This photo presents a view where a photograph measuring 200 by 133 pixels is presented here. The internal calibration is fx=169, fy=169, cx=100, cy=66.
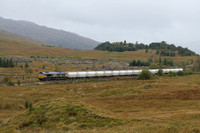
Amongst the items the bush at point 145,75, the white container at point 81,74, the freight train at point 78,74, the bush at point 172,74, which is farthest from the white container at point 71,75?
the bush at point 172,74

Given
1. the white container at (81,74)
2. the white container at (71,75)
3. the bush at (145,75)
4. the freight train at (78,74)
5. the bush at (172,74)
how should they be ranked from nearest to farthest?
the freight train at (78,74) < the white container at (71,75) < the white container at (81,74) < the bush at (145,75) < the bush at (172,74)

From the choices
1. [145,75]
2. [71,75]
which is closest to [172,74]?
[145,75]

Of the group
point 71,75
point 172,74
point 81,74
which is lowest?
point 172,74

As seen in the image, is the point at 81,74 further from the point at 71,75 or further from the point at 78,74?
the point at 71,75

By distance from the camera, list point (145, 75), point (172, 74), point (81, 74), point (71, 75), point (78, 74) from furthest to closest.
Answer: point (172, 74) → point (145, 75) → point (81, 74) → point (78, 74) → point (71, 75)

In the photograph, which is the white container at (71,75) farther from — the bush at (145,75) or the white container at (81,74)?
the bush at (145,75)

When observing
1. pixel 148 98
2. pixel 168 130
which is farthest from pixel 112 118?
pixel 148 98

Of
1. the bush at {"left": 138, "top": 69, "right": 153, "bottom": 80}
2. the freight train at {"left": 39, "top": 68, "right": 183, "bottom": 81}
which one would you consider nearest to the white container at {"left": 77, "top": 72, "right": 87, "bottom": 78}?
the freight train at {"left": 39, "top": 68, "right": 183, "bottom": 81}

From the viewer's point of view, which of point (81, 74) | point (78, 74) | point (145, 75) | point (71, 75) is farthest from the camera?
point (145, 75)

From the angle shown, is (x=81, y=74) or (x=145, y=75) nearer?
(x=81, y=74)

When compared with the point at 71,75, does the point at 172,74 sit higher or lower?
lower

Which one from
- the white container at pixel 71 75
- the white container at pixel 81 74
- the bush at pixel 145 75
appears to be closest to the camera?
the white container at pixel 71 75

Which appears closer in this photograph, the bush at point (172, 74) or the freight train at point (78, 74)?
the freight train at point (78, 74)

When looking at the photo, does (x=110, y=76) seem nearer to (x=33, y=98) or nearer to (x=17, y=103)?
(x=33, y=98)
